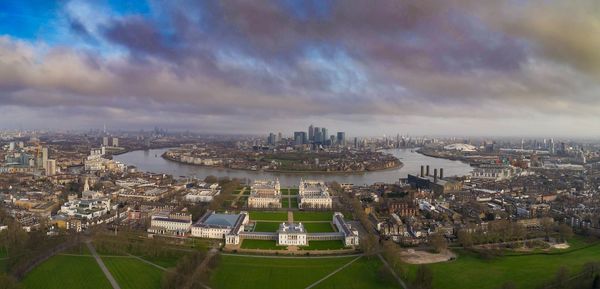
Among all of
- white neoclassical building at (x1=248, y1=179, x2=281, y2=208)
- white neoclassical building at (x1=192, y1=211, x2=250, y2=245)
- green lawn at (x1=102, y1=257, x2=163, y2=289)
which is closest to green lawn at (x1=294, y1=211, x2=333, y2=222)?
white neoclassical building at (x1=248, y1=179, x2=281, y2=208)

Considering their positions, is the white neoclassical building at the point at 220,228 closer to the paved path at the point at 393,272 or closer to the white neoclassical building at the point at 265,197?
the white neoclassical building at the point at 265,197

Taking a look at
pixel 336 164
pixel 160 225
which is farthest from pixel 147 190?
pixel 336 164

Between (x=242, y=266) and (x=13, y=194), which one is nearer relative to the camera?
(x=242, y=266)

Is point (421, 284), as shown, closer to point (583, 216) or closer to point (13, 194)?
point (583, 216)

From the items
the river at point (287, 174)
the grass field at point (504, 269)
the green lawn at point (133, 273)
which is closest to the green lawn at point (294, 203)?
the river at point (287, 174)

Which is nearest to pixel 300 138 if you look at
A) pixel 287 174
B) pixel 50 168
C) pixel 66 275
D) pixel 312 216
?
pixel 287 174

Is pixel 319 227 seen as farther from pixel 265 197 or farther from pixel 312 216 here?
pixel 265 197

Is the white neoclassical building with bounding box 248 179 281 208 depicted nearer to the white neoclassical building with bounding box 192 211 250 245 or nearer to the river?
the white neoclassical building with bounding box 192 211 250 245
